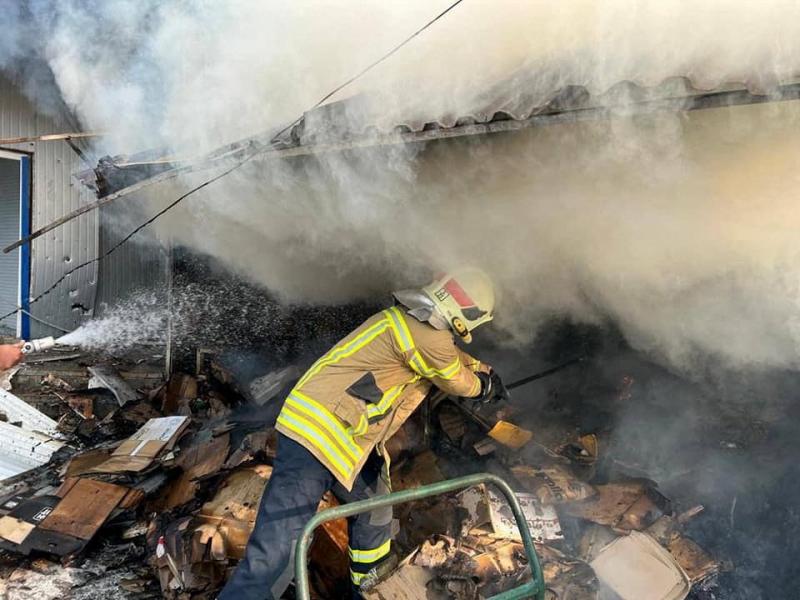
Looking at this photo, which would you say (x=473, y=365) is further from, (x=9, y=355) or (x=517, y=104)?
(x=9, y=355)

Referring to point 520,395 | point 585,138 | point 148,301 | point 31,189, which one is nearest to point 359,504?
point 585,138

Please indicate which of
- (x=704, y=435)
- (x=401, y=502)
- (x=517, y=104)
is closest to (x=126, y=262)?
Result: (x=517, y=104)

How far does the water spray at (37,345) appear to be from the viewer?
6441 mm

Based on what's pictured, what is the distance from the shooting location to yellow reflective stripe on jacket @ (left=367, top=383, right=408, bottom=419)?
10.8 feet

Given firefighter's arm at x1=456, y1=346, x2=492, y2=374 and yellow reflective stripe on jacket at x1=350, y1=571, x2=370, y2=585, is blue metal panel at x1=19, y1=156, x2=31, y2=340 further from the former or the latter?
firefighter's arm at x1=456, y1=346, x2=492, y2=374

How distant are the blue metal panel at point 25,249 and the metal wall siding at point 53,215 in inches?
2.0

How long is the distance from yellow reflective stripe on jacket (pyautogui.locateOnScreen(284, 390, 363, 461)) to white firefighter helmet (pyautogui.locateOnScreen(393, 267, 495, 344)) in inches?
31.2

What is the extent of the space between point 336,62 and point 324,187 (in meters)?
1.01

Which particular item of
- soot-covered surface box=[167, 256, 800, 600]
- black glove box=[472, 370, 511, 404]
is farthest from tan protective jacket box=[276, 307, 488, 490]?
soot-covered surface box=[167, 256, 800, 600]

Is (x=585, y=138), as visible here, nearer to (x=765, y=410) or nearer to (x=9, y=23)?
(x=765, y=410)

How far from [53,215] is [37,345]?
1.62 m

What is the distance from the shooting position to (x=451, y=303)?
11.2 feet

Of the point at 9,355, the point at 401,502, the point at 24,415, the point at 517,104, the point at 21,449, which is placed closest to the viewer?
the point at 401,502

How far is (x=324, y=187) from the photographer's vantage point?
184 inches
